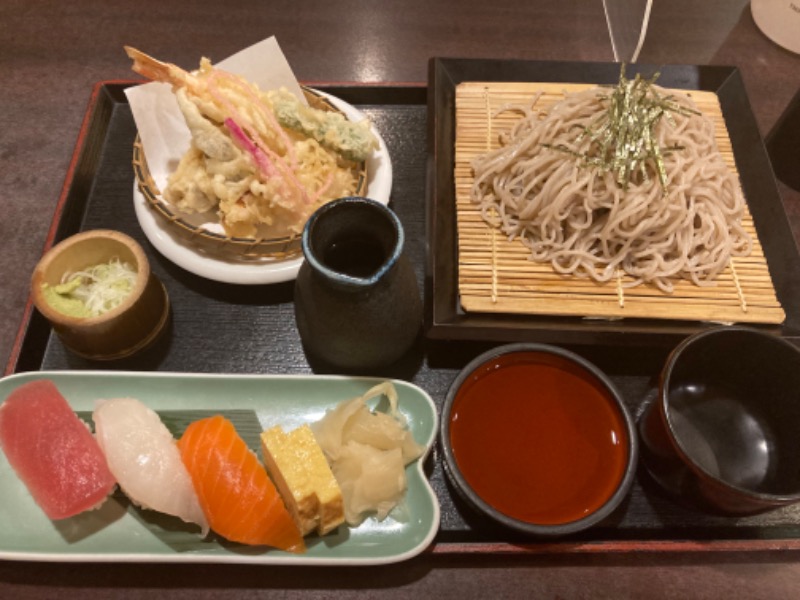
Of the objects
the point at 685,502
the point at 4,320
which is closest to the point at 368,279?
the point at 685,502

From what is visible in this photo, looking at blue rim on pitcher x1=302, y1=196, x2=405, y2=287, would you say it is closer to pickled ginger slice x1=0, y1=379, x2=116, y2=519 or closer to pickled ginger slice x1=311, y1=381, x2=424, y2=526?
pickled ginger slice x1=311, y1=381, x2=424, y2=526

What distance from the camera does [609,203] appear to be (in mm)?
1700

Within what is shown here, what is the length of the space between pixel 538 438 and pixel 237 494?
2.30 ft

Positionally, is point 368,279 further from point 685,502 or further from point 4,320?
point 4,320

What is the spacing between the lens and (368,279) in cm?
124

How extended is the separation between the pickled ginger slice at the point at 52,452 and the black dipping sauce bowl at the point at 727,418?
125 cm

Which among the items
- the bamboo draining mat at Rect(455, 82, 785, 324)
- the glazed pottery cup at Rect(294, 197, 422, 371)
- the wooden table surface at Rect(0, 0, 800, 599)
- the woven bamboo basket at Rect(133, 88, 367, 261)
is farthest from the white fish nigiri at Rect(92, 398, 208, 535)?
the bamboo draining mat at Rect(455, 82, 785, 324)

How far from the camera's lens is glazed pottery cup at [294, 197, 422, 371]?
1293 mm

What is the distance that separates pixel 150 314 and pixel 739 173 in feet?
6.16

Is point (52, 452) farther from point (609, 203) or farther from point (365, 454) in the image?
point (609, 203)

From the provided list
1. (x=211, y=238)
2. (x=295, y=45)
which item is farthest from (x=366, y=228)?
(x=295, y=45)

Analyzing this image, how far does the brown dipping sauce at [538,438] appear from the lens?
4.33 feet

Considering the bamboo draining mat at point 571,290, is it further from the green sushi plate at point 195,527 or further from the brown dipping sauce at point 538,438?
the green sushi plate at point 195,527

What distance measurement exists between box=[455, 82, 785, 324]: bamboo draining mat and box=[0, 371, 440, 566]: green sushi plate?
0.37 metres
